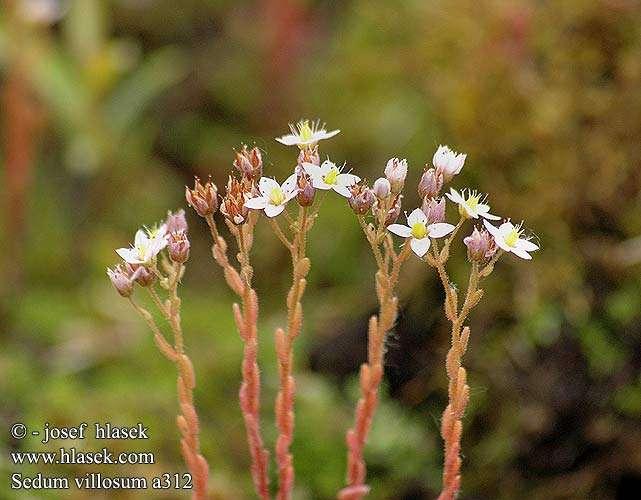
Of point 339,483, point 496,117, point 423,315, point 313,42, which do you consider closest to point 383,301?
point 339,483

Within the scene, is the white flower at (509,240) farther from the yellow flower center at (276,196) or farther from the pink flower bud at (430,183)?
the yellow flower center at (276,196)

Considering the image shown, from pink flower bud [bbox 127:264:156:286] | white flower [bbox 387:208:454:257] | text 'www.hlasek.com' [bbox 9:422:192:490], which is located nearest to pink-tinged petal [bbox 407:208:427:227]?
white flower [bbox 387:208:454:257]

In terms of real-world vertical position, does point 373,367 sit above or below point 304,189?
below

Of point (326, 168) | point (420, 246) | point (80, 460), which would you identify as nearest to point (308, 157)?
point (326, 168)

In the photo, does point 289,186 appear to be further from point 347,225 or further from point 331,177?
point 347,225

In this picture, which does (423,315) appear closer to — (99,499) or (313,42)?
(99,499)

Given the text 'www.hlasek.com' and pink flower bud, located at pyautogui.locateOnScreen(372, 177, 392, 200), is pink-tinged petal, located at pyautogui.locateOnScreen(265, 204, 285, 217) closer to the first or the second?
pink flower bud, located at pyautogui.locateOnScreen(372, 177, 392, 200)

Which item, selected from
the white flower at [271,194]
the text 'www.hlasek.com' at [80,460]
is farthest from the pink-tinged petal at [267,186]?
the text 'www.hlasek.com' at [80,460]
